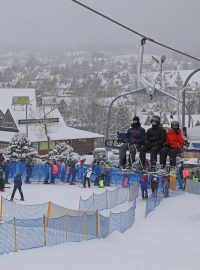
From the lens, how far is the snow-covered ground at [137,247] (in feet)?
45.3

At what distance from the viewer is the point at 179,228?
20.4 metres

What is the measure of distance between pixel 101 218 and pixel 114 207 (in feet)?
16.4

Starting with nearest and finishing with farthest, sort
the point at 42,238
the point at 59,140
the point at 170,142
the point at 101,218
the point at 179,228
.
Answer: the point at 170,142 → the point at 42,238 → the point at 101,218 → the point at 179,228 → the point at 59,140

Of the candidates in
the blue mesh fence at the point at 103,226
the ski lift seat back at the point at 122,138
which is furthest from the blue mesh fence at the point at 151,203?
the ski lift seat back at the point at 122,138

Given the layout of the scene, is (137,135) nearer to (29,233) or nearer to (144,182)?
(29,233)

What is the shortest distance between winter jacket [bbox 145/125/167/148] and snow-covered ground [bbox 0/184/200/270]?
135 inches

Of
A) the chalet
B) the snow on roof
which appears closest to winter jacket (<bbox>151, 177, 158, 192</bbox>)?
the chalet

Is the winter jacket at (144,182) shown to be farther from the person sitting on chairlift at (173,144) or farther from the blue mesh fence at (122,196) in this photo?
the person sitting on chairlift at (173,144)

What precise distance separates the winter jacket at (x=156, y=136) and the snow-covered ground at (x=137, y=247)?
11.2ft

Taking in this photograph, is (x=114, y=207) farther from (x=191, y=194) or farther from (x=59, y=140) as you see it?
(x=59, y=140)

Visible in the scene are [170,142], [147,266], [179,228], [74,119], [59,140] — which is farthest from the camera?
[74,119]

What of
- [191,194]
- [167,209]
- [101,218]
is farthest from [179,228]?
[191,194]

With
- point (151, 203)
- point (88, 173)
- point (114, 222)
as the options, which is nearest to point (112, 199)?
point (151, 203)

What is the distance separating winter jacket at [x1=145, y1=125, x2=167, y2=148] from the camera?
41.5 ft
